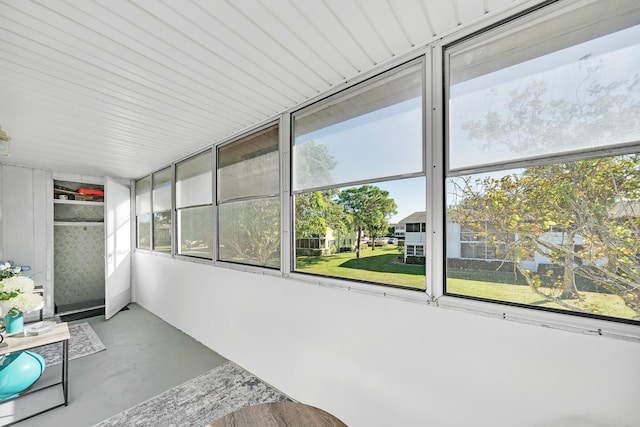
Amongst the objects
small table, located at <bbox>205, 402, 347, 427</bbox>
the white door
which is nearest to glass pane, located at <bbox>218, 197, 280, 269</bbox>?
small table, located at <bbox>205, 402, 347, 427</bbox>

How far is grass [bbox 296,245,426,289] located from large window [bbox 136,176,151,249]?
3.83 metres

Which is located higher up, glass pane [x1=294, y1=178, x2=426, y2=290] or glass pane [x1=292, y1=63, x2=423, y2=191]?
glass pane [x1=292, y1=63, x2=423, y2=191]

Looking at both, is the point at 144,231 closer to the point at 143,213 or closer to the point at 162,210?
the point at 143,213

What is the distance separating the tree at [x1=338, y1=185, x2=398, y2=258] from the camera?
198 cm

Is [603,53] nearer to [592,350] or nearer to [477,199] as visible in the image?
[477,199]

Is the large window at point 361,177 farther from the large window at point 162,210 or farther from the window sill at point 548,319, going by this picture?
the large window at point 162,210

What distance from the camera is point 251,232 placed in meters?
2.92

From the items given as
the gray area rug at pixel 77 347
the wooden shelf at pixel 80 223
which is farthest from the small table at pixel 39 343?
the wooden shelf at pixel 80 223

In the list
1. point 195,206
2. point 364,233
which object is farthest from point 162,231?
point 364,233

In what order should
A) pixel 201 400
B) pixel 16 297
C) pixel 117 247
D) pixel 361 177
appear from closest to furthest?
pixel 361 177, pixel 16 297, pixel 201 400, pixel 117 247

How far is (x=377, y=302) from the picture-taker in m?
1.77

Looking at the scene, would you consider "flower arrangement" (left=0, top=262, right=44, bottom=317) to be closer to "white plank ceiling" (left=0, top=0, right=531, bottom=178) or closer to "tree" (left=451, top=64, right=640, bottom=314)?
"white plank ceiling" (left=0, top=0, right=531, bottom=178)

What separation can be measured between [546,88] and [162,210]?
16.1 ft

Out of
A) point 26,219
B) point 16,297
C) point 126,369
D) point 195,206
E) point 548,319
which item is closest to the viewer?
point 548,319
